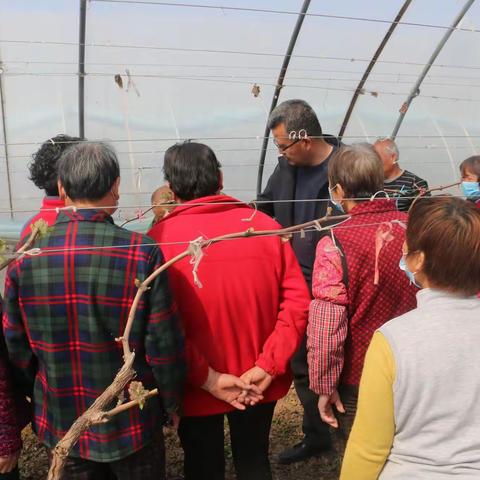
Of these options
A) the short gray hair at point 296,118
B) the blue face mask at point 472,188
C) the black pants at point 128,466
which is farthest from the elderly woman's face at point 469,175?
the black pants at point 128,466

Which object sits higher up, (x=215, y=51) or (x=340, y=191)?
(x=215, y=51)

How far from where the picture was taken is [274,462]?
283 cm

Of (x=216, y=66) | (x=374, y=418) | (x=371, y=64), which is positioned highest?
(x=371, y=64)

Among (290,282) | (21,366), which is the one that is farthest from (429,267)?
(21,366)

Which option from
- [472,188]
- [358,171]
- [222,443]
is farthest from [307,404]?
[472,188]

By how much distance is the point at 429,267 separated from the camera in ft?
4.02

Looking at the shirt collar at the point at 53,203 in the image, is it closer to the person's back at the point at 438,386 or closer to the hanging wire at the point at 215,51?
the person's back at the point at 438,386

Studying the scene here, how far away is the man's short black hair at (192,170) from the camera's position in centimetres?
173

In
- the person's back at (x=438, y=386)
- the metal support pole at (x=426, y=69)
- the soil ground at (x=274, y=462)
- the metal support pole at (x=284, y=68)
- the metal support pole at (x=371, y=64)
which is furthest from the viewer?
the metal support pole at (x=426, y=69)

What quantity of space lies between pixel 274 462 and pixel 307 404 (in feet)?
1.46

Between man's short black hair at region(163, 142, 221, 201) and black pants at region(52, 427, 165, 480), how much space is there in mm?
803

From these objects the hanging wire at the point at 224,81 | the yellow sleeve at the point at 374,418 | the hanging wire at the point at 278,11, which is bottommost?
the yellow sleeve at the point at 374,418

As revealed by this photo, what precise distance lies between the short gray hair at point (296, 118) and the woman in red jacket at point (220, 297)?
0.91 m

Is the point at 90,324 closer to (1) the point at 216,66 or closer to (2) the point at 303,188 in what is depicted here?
(2) the point at 303,188
